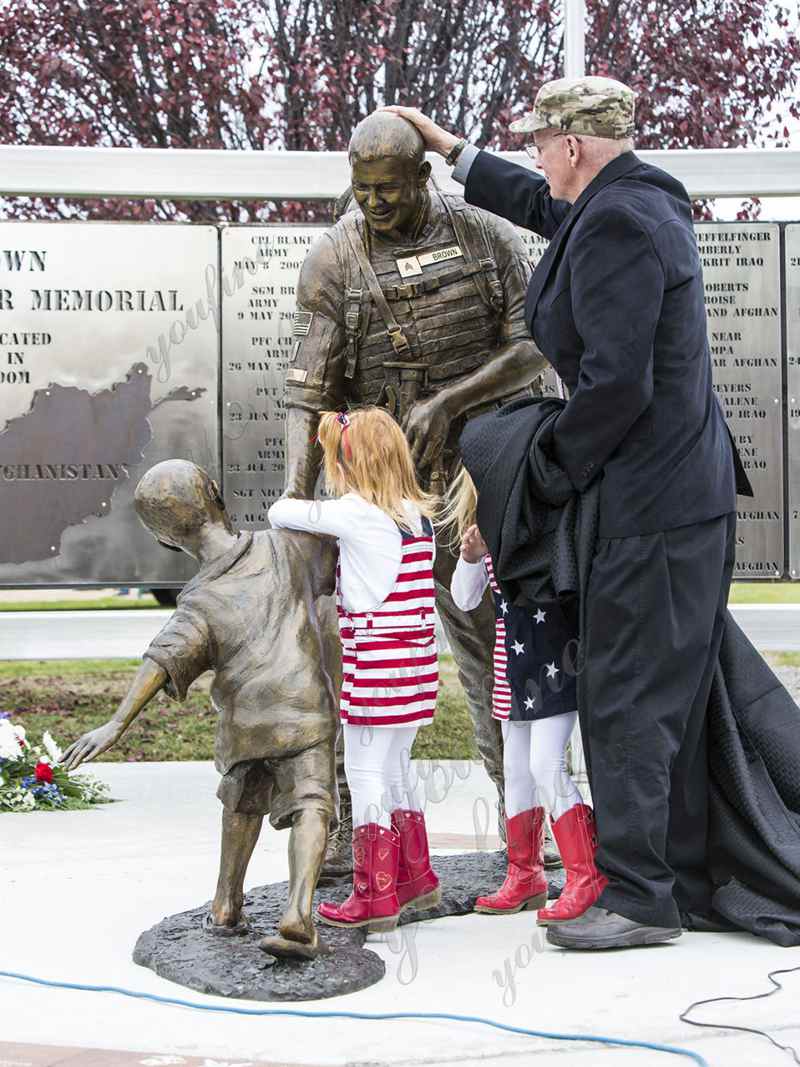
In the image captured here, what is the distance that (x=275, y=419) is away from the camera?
760 centimetres

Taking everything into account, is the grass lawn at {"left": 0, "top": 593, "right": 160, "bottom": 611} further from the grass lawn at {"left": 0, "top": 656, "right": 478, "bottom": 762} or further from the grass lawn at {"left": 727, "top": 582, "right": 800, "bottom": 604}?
the grass lawn at {"left": 727, "top": 582, "right": 800, "bottom": 604}

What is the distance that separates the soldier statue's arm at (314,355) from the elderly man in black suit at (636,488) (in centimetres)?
89

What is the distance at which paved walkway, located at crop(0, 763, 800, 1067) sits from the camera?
3.11 meters

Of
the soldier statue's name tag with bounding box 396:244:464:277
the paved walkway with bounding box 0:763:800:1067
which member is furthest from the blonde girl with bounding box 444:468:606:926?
the soldier statue's name tag with bounding box 396:244:464:277

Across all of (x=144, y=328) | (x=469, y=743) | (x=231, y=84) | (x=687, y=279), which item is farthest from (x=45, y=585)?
(x=231, y=84)

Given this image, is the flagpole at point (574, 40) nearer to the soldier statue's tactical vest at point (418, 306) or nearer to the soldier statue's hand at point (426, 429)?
the soldier statue's tactical vest at point (418, 306)

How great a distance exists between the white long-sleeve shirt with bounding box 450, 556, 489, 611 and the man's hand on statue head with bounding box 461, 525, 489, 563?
54 mm

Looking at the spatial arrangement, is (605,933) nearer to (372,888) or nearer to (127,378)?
(372,888)

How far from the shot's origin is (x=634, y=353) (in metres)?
3.79

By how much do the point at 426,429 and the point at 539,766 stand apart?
1059 millimetres

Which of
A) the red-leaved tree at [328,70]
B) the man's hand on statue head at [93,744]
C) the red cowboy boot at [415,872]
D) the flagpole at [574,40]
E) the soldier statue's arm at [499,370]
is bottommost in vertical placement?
the red cowboy boot at [415,872]

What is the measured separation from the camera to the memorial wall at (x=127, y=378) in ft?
24.8

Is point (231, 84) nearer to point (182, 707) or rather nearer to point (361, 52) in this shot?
point (361, 52)

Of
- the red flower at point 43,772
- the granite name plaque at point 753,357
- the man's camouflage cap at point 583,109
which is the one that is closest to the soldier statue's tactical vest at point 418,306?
the man's camouflage cap at point 583,109
